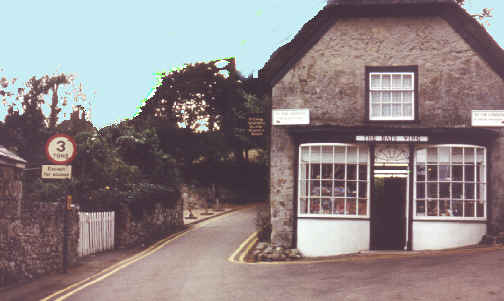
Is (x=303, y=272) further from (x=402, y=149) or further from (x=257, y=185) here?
(x=257, y=185)

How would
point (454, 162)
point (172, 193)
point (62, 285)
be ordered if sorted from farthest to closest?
point (172, 193) < point (454, 162) < point (62, 285)

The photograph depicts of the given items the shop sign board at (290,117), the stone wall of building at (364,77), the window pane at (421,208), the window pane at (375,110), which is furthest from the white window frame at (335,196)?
the window pane at (421,208)

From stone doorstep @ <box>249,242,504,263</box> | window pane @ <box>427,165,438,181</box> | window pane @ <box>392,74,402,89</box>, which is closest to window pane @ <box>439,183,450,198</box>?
window pane @ <box>427,165,438,181</box>

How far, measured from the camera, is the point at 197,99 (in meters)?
48.4

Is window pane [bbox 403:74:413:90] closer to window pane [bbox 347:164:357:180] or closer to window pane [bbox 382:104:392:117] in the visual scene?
window pane [bbox 382:104:392:117]

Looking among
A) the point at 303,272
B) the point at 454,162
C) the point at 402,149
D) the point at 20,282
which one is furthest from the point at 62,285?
the point at 454,162

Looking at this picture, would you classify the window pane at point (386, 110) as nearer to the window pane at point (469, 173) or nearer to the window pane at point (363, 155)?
the window pane at point (363, 155)

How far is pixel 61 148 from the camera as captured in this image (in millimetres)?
14336

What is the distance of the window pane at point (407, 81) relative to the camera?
16.6 m

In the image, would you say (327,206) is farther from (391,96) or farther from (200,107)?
(200,107)

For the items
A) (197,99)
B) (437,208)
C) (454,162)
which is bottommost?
(437,208)

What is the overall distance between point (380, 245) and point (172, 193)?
47.1 ft

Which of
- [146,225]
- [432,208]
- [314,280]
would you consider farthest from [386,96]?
[146,225]

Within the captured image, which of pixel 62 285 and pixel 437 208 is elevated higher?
pixel 437 208
